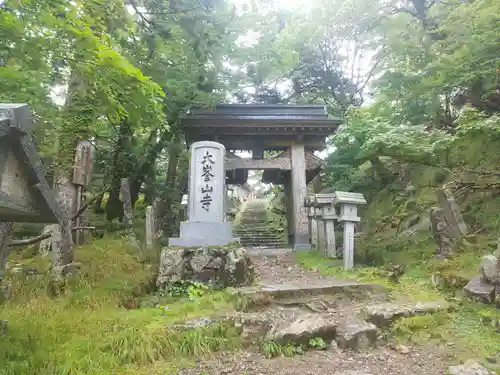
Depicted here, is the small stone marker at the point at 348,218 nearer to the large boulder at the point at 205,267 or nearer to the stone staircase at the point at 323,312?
the stone staircase at the point at 323,312

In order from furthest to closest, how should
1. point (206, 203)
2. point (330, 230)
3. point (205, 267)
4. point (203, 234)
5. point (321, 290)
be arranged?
point (330, 230)
point (206, 203)
point (203, 234)
point (205, 267)
point (321, 290)

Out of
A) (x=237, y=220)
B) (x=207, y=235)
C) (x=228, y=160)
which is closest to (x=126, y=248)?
(x=207, y=235)

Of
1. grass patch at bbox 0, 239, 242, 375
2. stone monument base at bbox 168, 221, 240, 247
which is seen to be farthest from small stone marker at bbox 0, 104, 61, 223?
stone monument base at bbox 168, 221, 240, 247

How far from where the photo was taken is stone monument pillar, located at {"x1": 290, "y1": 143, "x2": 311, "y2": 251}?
12.2 metres

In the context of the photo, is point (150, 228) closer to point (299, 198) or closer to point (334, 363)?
point (299, 198)

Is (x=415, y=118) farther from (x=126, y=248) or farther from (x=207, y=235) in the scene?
(x=126, y=248)

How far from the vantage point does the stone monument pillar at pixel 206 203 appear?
7.31 meters

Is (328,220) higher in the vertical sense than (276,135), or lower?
lower

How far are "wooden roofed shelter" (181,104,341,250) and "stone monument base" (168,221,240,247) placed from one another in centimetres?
529

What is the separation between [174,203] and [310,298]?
930cm

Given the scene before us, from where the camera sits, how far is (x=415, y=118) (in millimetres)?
11797

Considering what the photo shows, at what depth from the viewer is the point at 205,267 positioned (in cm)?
659

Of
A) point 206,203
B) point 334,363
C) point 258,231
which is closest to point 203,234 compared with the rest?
point 206,203

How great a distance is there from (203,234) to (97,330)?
347 centimetres
